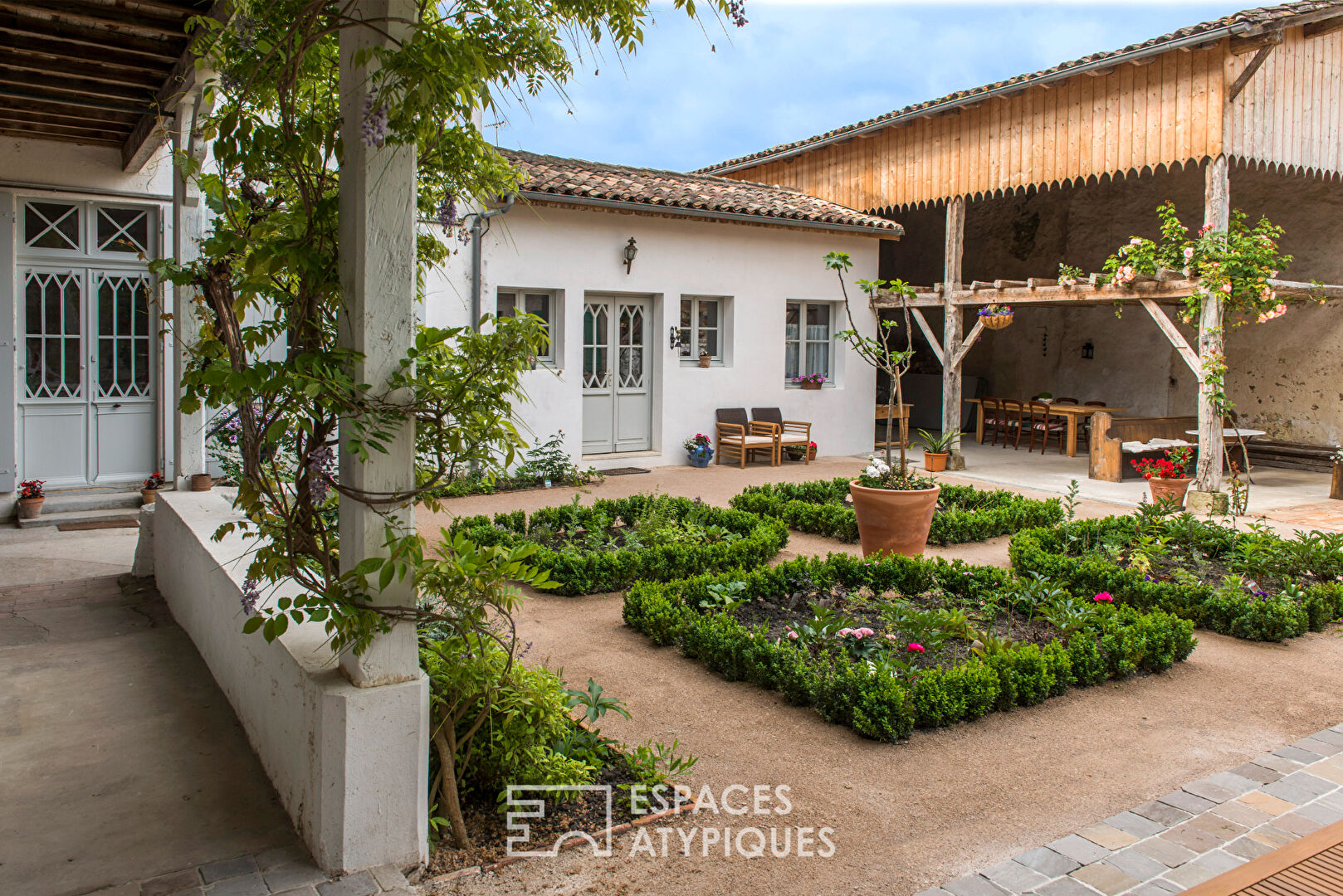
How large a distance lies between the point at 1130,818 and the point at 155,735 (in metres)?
3.61

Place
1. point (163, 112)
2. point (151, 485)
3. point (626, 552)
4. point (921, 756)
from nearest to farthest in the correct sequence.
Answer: point (921, 756), point (163, 112), point (626, 552), point (151, 485)

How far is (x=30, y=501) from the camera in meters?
7.71

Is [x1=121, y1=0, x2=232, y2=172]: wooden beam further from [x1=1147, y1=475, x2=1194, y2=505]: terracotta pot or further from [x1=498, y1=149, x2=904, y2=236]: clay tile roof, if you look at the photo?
[x1=1147, y1=475, x2=1194, y2=505]: terracotta pot

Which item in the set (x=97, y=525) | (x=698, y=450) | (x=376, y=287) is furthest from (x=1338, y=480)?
(x=97, y=525)

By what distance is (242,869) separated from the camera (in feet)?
8.92

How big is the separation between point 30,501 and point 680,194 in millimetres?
7876

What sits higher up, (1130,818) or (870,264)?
(870,264)

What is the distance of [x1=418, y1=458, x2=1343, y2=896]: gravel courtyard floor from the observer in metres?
2.88

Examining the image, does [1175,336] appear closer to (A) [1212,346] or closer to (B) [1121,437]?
(A) [1212,346]

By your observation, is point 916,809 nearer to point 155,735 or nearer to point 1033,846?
point 1033,846

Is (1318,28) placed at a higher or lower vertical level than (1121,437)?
higher

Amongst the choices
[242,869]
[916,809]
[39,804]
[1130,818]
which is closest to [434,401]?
[242,869]

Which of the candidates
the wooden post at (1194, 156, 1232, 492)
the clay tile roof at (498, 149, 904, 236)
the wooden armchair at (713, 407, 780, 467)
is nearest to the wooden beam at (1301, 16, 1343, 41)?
the wooden post at (1194, 156, 1232, 492)

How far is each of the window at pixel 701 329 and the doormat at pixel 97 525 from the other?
683 cm
